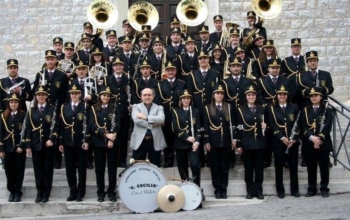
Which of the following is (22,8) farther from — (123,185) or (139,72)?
(123,185)

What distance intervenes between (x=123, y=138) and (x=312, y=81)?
339cm

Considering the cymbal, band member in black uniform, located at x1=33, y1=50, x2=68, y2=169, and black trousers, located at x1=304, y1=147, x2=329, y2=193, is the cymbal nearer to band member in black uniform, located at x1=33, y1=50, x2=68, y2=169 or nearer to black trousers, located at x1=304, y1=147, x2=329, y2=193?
black trousers, located at x1=304, y1=147, x2=329, y2=193

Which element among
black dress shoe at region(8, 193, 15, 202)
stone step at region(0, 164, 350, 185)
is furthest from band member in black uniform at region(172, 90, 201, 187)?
Answer: black dress shoe at region(8, 193, 15, 202)

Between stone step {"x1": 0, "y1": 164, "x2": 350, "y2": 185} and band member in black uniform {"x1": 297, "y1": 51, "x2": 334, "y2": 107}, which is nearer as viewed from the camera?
stone step {"x1": 0, "y1": 164, "x2": 350, "y2": 185}

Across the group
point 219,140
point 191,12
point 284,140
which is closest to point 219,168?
point 219,140

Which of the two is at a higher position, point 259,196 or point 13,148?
point 13,148

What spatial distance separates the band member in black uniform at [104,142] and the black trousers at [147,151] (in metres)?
0.36

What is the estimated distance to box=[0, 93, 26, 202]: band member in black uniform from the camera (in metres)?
11.1

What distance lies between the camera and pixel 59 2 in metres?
16.9

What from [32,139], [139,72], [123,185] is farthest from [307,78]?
[32,139]

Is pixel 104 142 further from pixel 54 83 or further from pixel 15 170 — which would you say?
pixel 54 83

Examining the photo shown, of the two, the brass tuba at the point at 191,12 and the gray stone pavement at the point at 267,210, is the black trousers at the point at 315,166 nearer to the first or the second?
the gray stone pavement at the point at 267,210

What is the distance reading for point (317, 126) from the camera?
1104 centimetres

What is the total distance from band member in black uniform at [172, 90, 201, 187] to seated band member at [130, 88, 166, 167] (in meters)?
0.26
